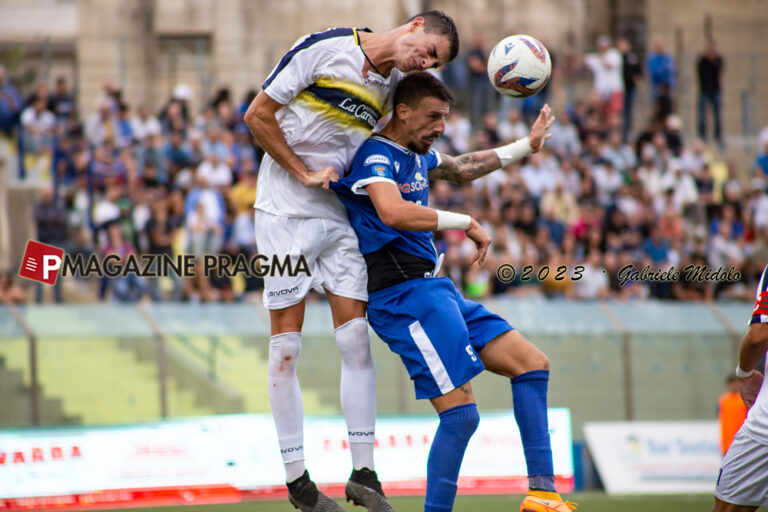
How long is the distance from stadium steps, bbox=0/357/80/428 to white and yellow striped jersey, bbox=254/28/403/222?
23.4 ft

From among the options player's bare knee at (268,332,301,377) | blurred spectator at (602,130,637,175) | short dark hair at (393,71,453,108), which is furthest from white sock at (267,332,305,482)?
blurred spectator at (602,130,637,175)

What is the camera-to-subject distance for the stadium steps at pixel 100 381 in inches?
467

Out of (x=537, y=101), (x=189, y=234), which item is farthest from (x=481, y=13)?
(x=189, y=234)

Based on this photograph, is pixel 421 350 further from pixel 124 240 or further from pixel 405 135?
pixel 124 240

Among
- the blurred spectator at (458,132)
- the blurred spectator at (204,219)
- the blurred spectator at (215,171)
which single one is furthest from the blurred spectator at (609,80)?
the blurred spectator at (204,219)

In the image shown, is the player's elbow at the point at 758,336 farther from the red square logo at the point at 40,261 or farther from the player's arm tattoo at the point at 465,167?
the red square logo at the point at 40,261

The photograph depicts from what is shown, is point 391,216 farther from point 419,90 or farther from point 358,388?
point 358,388

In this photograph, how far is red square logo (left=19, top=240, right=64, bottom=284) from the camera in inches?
331

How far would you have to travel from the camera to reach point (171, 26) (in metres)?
24.6

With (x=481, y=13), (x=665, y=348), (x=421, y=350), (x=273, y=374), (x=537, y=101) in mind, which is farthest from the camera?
(x=481, y=13)

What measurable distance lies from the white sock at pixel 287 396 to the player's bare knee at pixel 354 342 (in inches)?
10.3

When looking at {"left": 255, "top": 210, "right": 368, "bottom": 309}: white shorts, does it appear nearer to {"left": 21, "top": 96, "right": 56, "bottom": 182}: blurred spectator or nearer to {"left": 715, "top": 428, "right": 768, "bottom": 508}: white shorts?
{"left": 715, "top": 428, "right": 768, "bottom": 508}: white shorts

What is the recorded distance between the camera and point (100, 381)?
475 inches

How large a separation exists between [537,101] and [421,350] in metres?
14.3
